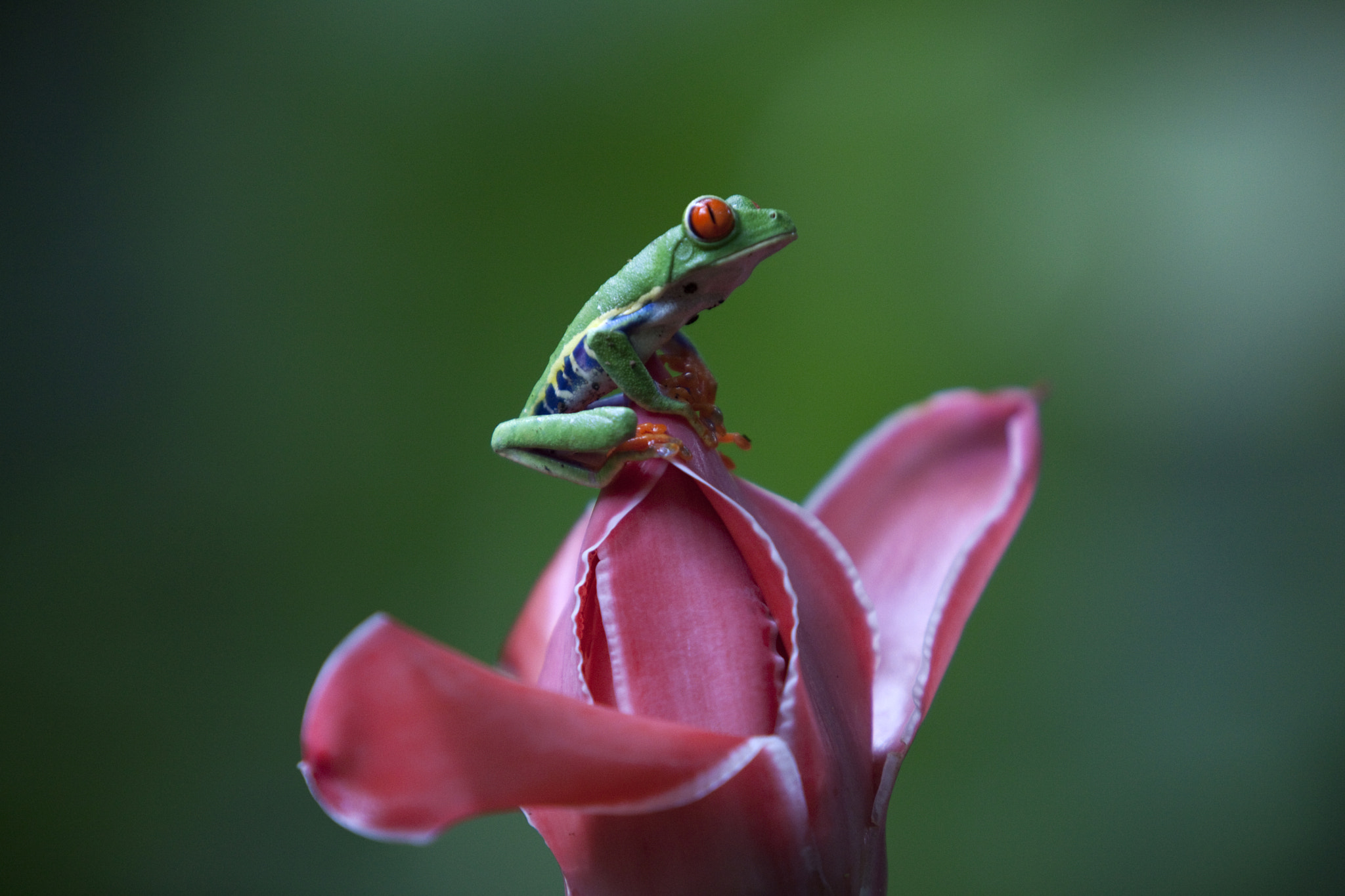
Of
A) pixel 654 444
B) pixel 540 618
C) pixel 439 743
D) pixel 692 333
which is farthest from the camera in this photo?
pixel 692 333

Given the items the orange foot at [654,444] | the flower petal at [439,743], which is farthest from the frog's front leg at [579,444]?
the flower petal at [439,743]

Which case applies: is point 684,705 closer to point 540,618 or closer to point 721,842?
point 721,842

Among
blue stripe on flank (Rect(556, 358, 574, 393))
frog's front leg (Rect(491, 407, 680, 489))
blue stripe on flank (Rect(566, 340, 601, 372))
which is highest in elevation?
blue stripe on flank (Rect(566, 340, 601, 372))

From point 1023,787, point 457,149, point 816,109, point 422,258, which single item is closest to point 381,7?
point 457,149

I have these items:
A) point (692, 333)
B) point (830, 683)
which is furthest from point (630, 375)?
point (692, 333)

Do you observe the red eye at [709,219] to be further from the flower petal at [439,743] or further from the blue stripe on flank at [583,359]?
the flower petal at [439,743]

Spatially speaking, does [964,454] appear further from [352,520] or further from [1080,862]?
[352,520]

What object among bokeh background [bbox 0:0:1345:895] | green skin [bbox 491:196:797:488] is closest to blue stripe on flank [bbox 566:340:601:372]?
green skin [bbox 491:196:797:488]

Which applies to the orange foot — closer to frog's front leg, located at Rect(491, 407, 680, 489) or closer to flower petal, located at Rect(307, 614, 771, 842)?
frog's front leg, located at Rect(491, 407, 680, 489)
